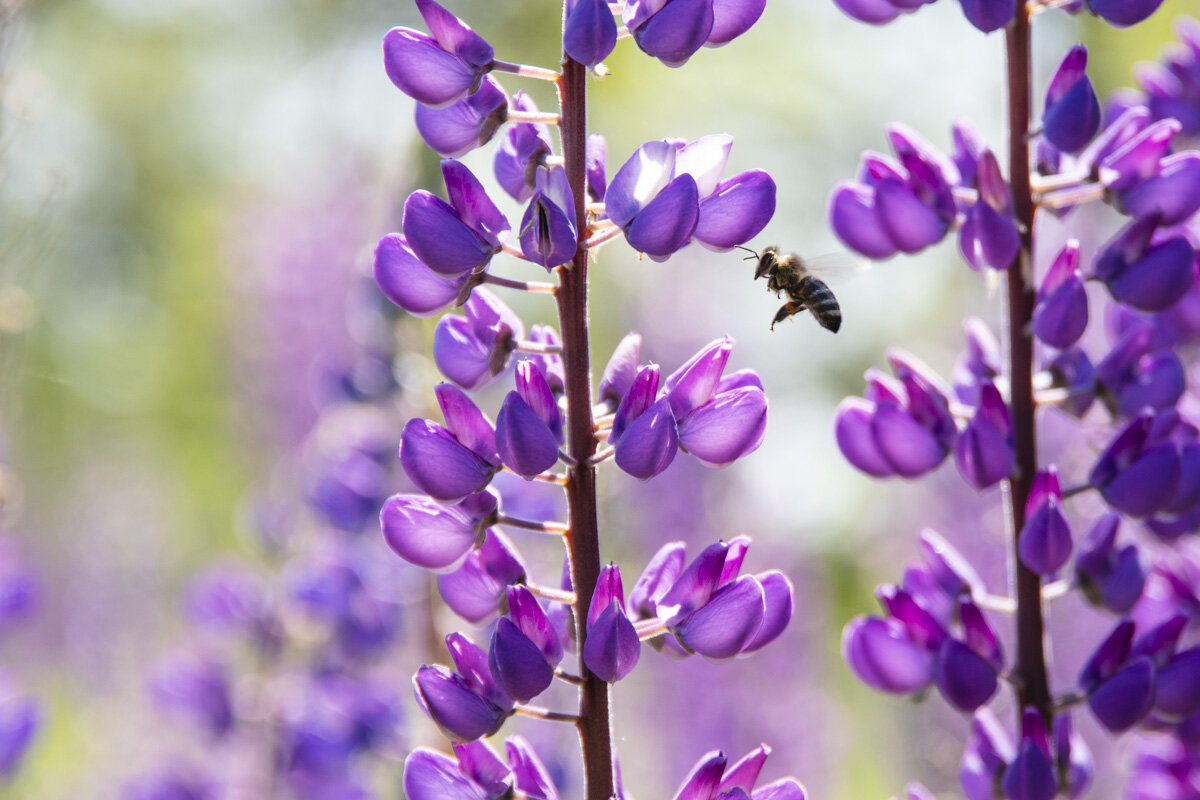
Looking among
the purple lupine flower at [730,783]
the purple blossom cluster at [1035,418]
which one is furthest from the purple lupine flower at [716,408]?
the purple blossom cluster at [1035,418]

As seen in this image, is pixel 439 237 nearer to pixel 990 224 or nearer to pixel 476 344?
pixel 476 344

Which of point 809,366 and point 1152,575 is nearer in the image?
point 1152,575

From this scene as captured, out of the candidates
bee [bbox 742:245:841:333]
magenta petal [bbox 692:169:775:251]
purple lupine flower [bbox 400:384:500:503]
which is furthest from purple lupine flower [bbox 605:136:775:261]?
bee [bbox 742:245:841:333]

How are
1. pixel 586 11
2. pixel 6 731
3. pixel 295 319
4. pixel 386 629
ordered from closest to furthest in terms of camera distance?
1. pixel 586 11
2. pixel 6 731
3. pixel 386 629
4. pixel 295 319

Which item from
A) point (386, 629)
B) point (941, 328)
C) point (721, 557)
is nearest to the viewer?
point (721, 557)

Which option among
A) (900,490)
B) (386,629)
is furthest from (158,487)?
(386,629)

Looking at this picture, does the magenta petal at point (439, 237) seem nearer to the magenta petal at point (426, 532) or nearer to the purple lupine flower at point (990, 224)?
the magenta petal at point (426, 532)

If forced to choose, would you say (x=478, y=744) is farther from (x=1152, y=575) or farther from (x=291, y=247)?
(x=291, y=247)
